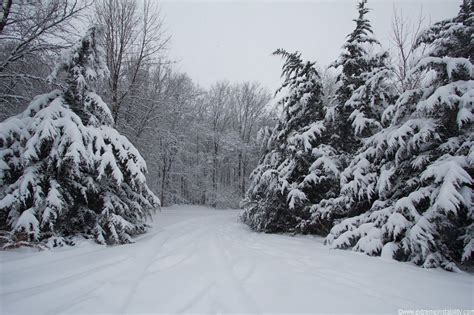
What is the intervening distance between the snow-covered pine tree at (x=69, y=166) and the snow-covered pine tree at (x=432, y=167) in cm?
561

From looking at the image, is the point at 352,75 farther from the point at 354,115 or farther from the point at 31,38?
the point at 31,38

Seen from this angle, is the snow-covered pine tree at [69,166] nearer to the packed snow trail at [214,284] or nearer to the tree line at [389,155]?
the packed snow trail at [214,284]

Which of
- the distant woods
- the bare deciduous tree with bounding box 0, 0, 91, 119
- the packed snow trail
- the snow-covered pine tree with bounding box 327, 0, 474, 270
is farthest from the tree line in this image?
the bare deciduous tree with bounding box 0, 0, 91, 119

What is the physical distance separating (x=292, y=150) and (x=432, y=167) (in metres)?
4.21

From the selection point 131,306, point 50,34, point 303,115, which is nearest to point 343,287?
point 131,306

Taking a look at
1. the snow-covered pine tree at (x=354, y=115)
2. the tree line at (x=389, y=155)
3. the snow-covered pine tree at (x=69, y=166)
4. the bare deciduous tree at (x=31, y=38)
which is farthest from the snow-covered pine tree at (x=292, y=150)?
the bare deciduous tree at (x=31, y=38)

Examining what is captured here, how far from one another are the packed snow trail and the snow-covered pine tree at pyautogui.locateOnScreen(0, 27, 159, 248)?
915 millimetres

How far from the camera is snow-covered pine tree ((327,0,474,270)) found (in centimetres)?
394

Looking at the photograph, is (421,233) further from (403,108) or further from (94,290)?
(94,290)

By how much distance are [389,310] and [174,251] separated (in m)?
3.72

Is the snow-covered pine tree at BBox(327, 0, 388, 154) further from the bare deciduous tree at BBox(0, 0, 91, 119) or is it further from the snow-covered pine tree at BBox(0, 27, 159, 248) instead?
the bare deciduous tree at BBox(0, 0, 91, 119)

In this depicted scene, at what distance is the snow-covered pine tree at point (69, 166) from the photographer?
4641 mm

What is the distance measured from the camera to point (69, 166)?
5.04 metres

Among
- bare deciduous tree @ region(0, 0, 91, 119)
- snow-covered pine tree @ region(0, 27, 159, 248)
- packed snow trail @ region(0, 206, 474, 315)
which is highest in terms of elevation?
bare deciduous tree @ region(0, 0, 91, 119)
